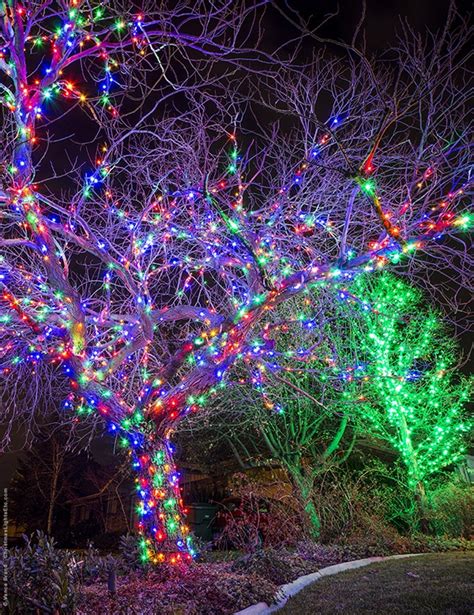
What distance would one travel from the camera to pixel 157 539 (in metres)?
6.66

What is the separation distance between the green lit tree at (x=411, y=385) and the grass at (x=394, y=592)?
597 centimetres

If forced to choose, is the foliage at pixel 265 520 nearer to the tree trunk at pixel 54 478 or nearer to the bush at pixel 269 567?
the bush at pixel 269 567

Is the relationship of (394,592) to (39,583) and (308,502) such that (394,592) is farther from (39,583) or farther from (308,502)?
(308,502)

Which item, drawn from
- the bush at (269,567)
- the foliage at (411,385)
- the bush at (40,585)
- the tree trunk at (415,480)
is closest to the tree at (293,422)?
the foliage at (411,385)

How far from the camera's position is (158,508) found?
6.82 m

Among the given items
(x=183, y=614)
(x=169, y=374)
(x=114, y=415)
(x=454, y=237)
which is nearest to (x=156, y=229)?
(x=169, y=374)

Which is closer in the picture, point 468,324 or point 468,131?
point 468,131

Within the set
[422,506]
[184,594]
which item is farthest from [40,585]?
[422,506]

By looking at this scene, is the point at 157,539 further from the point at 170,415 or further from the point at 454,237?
the point at 454,237

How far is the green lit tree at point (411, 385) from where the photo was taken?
1407cm

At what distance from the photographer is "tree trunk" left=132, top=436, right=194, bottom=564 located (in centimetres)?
661

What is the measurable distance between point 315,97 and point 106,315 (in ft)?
14.4

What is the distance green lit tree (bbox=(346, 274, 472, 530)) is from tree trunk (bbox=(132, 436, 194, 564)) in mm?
7930

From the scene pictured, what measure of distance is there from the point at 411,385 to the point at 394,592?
369 inches
